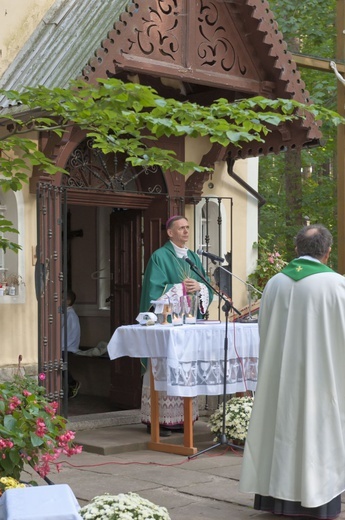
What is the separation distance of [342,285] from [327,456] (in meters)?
1.09

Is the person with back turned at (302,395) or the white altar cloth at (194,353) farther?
the white altar cloth at (194,353)

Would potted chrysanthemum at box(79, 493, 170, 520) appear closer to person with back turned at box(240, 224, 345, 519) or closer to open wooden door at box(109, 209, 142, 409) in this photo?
person with back turned at box(240, 224, 345, 519)

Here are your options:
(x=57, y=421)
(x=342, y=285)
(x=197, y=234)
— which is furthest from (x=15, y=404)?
(x=197, y=234)

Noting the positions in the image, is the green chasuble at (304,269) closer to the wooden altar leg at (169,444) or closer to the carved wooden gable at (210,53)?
the wooden altar leg at (169,444)

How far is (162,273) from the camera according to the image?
996cm

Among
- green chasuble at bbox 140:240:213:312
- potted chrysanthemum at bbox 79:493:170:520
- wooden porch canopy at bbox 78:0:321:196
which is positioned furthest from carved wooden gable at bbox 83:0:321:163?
potted chrysanthemum at bbox 79:493:170:520

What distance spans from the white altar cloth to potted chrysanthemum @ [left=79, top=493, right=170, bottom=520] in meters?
3.88

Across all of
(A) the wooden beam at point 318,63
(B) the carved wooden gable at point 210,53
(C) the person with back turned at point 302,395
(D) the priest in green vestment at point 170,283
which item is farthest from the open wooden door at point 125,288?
(C) the person with back turned at point 302,395

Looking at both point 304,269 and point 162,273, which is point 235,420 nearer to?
point 162,273

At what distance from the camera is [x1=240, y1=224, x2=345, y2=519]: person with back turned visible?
6.38m

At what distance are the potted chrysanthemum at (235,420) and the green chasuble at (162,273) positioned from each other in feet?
4.24

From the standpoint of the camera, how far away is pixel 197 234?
38.9ft

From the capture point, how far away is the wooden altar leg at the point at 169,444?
902cm

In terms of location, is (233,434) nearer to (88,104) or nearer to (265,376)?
(265,376)
